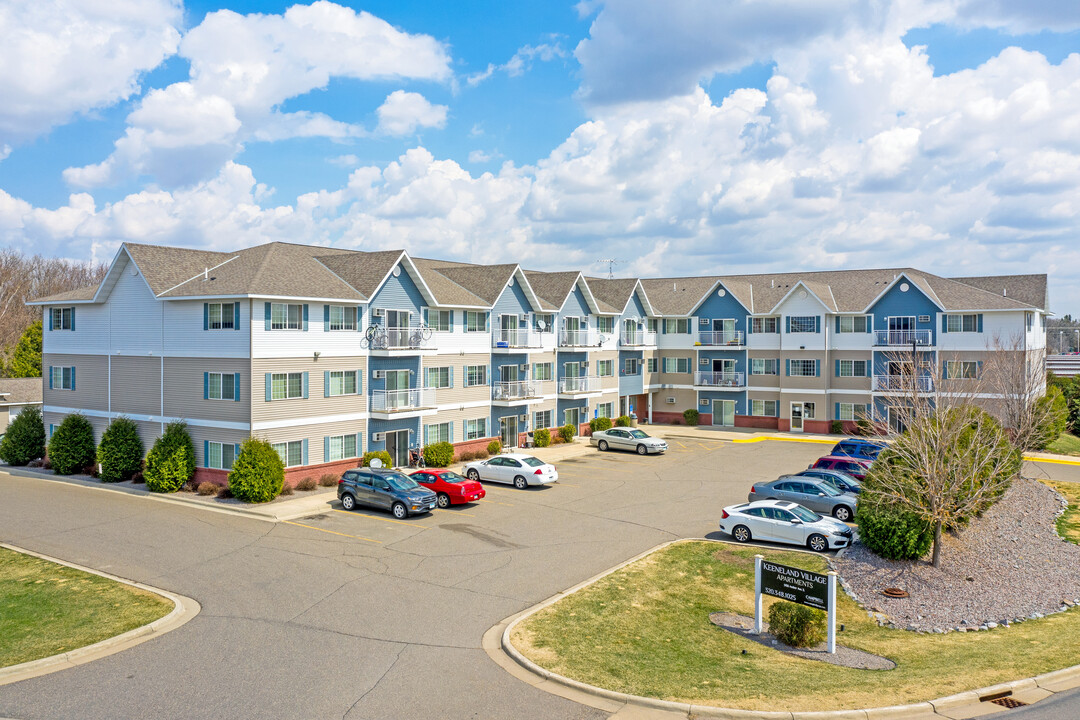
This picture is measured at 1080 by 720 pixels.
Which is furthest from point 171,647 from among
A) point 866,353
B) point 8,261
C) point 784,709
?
point 8,261

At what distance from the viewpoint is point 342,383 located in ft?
110

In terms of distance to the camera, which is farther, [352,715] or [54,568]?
[54,568]

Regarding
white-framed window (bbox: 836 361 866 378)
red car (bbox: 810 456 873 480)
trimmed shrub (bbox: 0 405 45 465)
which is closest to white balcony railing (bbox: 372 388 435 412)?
red car (bbox: 810 456 873 480)

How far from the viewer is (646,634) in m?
15.8

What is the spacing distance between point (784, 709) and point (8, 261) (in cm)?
11420

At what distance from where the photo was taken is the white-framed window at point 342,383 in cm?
3300

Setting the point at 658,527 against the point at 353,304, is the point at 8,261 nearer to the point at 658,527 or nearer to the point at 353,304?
the point at 353,304

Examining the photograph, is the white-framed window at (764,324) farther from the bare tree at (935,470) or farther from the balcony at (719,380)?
the bare tree at (935,470)

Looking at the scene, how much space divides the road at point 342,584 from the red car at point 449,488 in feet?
1.81

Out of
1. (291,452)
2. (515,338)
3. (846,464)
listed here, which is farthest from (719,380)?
(291,452)

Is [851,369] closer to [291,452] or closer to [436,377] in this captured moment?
[436,377]

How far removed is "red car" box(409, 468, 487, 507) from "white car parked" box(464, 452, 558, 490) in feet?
11.7

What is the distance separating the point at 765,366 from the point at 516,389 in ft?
67.9

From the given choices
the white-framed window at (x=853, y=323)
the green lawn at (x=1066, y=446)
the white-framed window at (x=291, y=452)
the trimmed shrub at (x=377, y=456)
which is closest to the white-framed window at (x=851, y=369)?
the white-framed window at (x=853, y=323)
